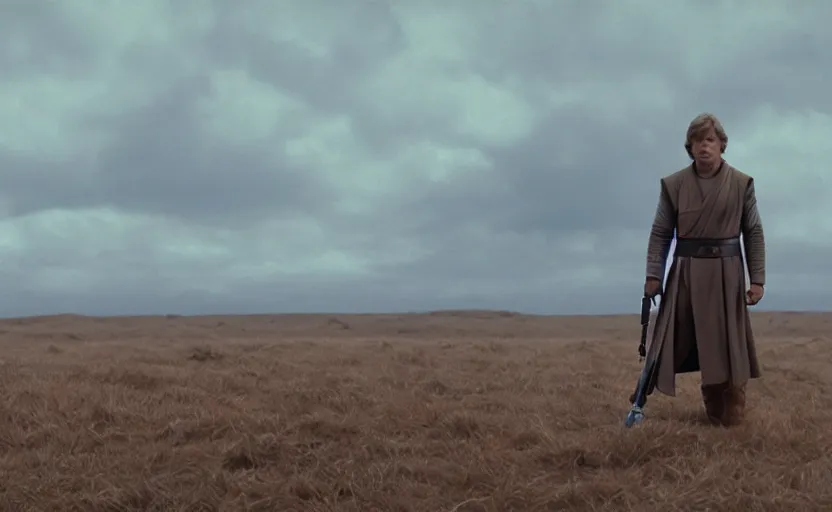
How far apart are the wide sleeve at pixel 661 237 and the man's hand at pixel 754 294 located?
660mm

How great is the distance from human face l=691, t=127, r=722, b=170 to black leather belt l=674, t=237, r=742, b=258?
0.58 meters

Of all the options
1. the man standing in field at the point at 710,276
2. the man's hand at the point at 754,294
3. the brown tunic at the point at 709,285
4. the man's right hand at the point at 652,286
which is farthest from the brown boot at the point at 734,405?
the man's right hand at the point at 652,286

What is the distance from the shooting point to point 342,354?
11.7 meters

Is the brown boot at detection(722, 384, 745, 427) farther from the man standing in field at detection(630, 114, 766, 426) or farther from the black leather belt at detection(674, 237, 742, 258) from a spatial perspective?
the black leather belt at detection(674, 237, 742, 258)

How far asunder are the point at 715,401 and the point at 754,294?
94 centimetres

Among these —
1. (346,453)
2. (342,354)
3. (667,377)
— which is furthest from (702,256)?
(342,354)

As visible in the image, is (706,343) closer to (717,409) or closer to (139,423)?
(717,409)

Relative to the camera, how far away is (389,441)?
17.1 ft

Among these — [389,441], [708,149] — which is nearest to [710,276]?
[708,149]

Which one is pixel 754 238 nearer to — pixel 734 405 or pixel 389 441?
pixel 734 405

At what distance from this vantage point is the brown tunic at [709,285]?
18.4ft

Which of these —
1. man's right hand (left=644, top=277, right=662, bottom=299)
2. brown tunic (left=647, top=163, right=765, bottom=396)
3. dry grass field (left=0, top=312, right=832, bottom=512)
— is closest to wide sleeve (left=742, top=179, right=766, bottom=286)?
brown tunic (left=647, top=163, right=765, bottom=396)

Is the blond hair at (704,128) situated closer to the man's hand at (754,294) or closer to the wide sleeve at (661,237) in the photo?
the wide sleeve at (661,237)

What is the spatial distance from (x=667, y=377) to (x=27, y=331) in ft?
70.2
